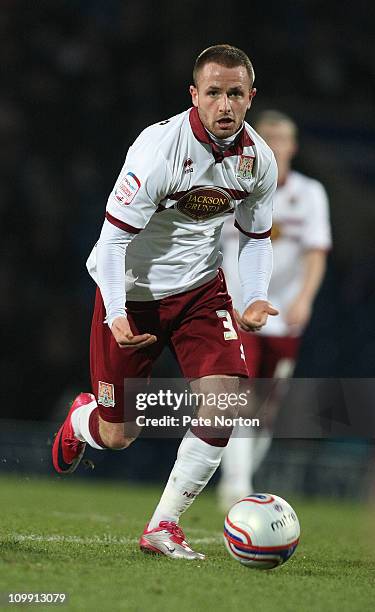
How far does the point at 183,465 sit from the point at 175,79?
8.42 meters

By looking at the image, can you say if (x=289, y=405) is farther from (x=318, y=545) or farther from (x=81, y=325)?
(x=318, y=545)

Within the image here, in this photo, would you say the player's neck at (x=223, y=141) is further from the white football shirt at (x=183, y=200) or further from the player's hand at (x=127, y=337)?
the player's hand at (x=127, y=337)

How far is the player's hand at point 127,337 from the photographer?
13.6 ft

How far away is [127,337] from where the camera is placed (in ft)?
13.7

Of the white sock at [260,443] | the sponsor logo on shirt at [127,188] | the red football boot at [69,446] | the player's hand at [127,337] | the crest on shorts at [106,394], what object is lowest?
the white sock at [260,443]

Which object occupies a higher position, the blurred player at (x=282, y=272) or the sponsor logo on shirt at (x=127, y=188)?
the sponsor logo on shirt at (x=127, y=188)

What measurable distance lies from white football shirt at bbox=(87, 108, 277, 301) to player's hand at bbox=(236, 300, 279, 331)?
29 centimetres

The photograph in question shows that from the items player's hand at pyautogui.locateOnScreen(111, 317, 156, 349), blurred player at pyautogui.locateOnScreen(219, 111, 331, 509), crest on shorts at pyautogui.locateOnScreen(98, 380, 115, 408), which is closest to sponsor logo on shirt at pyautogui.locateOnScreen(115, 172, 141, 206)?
player's hand at pyautogui.locateOnScreen(111, 317, 156, 349)

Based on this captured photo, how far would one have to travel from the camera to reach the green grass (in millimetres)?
3391

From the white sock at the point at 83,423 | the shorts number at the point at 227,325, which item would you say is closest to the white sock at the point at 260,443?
the white sock at the point at 83,423

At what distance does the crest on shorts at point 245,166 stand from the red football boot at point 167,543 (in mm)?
1442

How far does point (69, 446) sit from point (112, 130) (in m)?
7.16

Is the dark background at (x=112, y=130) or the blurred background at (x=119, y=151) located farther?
the dark background at (x=112, y=130)

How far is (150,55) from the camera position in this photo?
12586 mm
